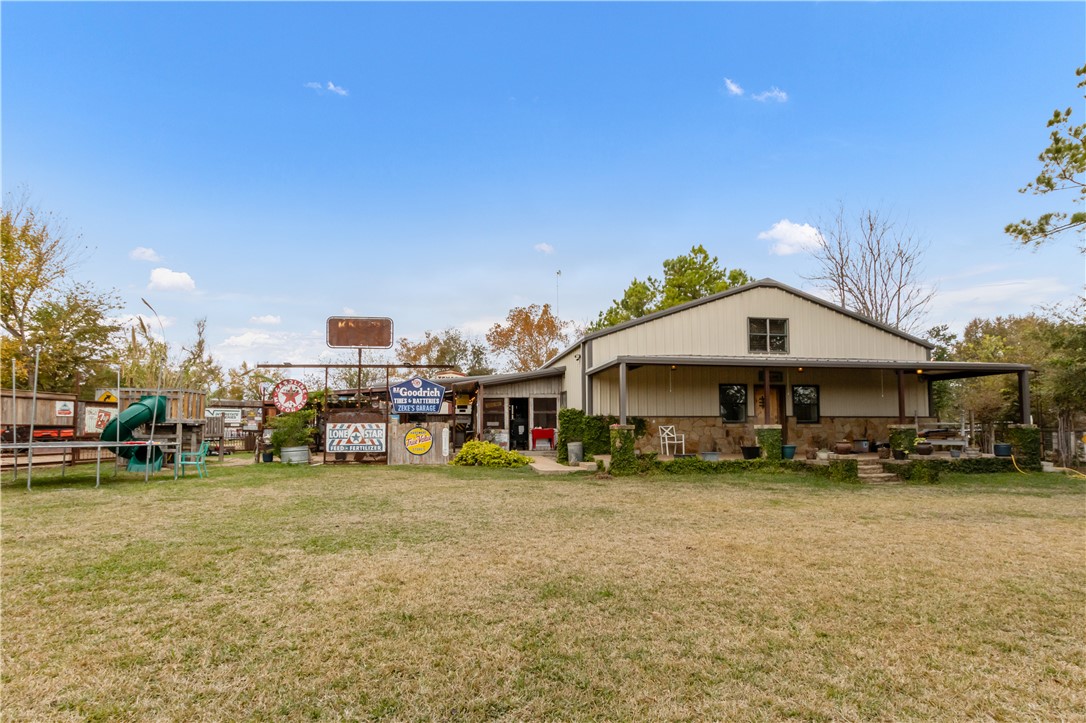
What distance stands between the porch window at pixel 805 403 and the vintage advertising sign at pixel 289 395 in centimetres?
1538

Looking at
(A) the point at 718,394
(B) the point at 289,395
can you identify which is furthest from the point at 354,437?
(A) the point at 718,394

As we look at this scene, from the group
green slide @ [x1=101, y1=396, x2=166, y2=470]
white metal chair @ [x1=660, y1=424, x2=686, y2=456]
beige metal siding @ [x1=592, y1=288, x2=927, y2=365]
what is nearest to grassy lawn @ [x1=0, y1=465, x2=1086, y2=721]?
green slide @ [x1=101, y1=396, x2=166, y2=470]

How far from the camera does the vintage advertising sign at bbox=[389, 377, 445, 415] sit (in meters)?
15.6

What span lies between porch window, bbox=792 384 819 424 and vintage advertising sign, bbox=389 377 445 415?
11.4 m

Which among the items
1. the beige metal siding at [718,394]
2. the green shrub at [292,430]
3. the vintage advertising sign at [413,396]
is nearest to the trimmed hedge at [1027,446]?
the beige metal siding at [718,394]

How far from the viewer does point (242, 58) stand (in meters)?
12.9

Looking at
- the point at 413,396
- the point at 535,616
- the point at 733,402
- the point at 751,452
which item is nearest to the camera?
the point at 535,616

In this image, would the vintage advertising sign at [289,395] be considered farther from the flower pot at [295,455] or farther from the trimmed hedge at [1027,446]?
the trimmed hedge at [1027,446]

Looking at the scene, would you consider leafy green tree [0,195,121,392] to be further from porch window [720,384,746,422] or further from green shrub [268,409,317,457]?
porch window [720,384,746,422]

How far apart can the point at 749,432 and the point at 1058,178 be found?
30.9 feet

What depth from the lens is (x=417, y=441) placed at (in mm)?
15508

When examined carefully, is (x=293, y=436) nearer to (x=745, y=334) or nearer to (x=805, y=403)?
(x=745, y=334)

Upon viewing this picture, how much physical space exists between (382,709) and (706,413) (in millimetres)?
15140

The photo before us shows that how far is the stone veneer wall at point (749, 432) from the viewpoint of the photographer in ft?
53.3
